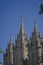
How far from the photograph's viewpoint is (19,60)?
5072cm

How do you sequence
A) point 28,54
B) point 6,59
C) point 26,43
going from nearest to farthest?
point 28,54 < point 26,43 < point 6,59

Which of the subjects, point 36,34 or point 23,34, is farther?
point 23,34

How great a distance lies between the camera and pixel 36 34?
160ft

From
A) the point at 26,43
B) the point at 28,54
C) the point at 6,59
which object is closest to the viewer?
the point at 28,54

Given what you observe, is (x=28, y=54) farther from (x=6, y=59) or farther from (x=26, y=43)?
(x=6, y=59)

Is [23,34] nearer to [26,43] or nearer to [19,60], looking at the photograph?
[26,43]

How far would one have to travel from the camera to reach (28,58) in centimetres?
4806

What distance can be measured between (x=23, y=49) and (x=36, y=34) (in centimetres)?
414

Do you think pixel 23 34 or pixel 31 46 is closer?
pixel 31 46

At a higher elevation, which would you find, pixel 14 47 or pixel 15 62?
pixel 14 47

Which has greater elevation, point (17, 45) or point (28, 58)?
point (17, 45)

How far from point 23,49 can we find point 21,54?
107cm

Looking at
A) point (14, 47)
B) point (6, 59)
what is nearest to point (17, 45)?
point (14, 47)

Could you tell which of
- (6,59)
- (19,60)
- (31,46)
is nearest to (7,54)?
(6,59)
